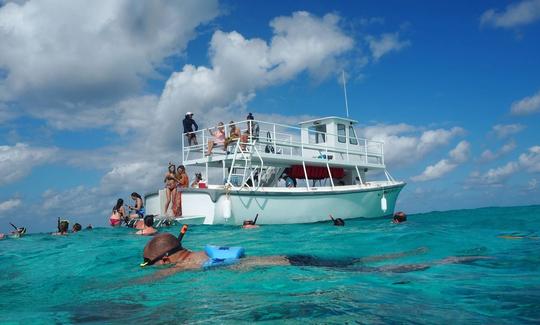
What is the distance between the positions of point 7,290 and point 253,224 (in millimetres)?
9667

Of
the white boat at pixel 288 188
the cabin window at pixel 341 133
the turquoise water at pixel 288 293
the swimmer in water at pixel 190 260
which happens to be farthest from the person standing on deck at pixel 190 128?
the swimmer in water at pixel 190 260

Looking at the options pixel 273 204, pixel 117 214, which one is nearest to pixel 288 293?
pixel 273 204

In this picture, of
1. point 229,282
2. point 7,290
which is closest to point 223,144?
point 7,290

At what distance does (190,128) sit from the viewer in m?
19.6

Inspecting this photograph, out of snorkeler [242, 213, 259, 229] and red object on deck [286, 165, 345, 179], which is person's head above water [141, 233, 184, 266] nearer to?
snorkeler [242, 213, 259, 229]

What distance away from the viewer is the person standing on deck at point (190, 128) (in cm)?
1947

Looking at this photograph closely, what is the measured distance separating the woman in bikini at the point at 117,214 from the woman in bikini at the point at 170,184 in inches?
98.9

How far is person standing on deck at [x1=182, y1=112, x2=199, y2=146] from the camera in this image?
19.5 meters

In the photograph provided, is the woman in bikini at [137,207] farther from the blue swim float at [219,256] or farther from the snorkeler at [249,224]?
the blue swim float at [219,256]

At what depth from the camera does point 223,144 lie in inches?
722

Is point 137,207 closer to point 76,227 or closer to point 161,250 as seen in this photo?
point 76,227

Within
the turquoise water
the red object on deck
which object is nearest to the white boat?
the red object on deck

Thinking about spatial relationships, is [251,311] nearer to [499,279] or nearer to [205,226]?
[499,279]

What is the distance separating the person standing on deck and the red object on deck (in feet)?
15.9
